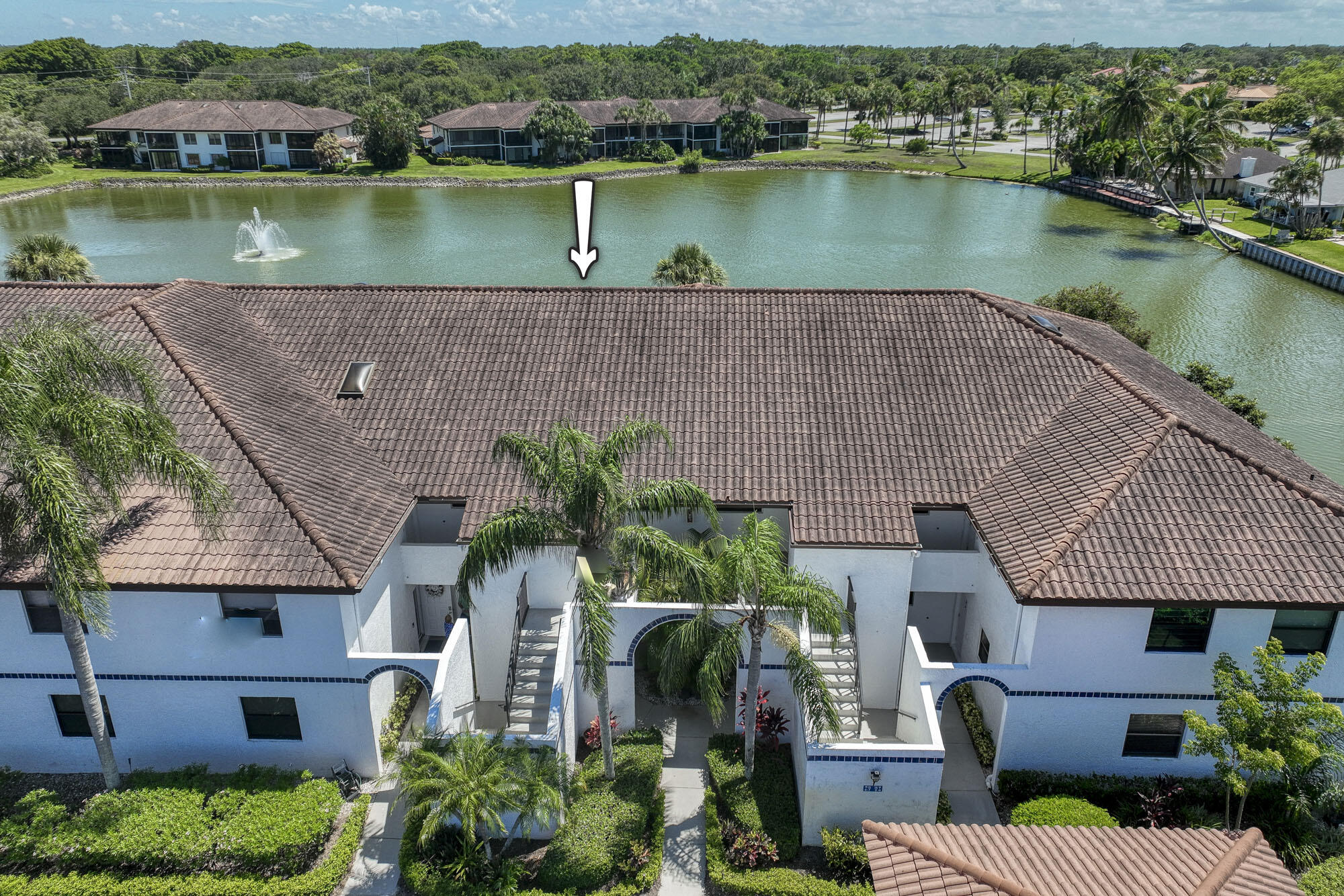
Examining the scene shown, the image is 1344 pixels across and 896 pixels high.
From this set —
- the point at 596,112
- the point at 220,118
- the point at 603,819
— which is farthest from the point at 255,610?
the point at 596,112

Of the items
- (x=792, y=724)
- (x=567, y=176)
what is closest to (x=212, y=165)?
(x=567, y=176)

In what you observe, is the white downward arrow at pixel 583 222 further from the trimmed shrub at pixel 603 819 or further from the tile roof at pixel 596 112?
the tile roof at pixel 596 112

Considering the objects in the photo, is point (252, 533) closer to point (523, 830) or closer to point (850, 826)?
point (523, 830)

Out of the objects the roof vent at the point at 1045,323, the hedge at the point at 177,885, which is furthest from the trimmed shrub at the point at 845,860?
the roof vent at the point at 1045,323

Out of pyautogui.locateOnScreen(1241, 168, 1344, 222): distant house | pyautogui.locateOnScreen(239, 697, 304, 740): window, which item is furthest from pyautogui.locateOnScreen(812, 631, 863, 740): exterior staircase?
pyautogui.locateOnScreen(1241, 168, 1344, 222): distant house

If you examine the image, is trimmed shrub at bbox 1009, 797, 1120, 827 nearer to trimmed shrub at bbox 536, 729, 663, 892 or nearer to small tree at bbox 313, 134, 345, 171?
trimmed shrub at bbox 536, 729, 663, 892

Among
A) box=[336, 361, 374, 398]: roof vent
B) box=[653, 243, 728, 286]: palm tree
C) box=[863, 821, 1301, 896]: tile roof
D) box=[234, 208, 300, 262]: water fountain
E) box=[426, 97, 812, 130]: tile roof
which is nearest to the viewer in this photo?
box=[863, 821, 1301, 896]: tile roof
